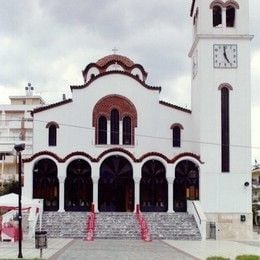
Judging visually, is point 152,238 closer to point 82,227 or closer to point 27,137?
point 82,227

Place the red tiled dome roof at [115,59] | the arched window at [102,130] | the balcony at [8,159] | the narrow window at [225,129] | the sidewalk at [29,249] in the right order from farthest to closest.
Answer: the balcony at [8,159] < the red tiled dome roof at [115,59] < the arched window at [102,130] < the narrow window at [225,129] < the sidewalk at [29,249]

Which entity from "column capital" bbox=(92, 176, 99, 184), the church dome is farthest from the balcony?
"column capital" bbox=(92, 176, 99, 184)

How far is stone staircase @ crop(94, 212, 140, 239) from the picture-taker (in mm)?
35688

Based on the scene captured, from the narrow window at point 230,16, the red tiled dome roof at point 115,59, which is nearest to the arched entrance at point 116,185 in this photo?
the red tiled dome roof at point 115,59

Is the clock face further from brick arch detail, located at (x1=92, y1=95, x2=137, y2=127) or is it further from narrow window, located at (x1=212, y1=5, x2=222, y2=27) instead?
brick arch detail, located at (x1=92, y1=95, x2=137, y2=127)

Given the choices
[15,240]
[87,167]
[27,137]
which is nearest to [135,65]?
[87,167]

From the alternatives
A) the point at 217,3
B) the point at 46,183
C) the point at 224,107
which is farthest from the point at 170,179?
the point at 217,3

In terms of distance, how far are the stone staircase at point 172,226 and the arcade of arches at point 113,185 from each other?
64.1 inches

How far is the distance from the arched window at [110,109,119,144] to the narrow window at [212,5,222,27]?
877cm

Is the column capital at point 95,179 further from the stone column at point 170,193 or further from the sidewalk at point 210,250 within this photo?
the sidewalk at point 210,250

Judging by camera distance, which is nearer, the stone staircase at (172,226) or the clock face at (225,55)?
the stone staircase at (172,226)

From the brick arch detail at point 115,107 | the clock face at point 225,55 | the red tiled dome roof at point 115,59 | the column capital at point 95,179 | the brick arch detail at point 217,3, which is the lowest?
the column capital at point 95,179

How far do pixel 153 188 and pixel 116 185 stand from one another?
2.46m

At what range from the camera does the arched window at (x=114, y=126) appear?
43156 millimetres
